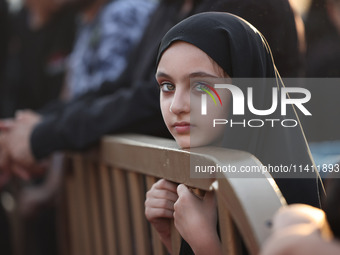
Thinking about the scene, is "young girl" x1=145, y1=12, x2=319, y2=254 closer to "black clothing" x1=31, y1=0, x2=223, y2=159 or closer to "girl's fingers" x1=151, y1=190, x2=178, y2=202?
"girl's fingers" x1=151, y1=190, x2=178, y2=202

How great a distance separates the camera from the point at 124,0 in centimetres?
233

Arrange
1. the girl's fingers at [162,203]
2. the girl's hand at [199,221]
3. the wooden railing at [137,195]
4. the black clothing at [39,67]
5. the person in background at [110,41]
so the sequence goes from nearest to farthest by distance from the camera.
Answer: the wooden railing at [137,195] → the girl's hand at [199,221] → the girl's fingers at [162,203] → the person in background at [110,41] → the black clothing at [39,67]

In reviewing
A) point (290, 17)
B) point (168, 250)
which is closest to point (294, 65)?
point (290, 17)

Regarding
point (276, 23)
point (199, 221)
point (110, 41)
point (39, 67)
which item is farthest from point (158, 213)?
point (39, 67)

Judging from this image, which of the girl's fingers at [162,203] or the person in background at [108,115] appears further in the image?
the person in background at [108,115]

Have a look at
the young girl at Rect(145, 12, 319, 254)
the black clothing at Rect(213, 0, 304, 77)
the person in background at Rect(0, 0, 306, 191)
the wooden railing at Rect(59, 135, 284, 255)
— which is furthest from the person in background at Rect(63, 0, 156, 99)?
the young girl at Rect(145, 12, 319, 254)

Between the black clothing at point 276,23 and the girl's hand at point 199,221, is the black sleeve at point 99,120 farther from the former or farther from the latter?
the girl's hand at point 199,221

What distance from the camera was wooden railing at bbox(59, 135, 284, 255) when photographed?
34.2 inches

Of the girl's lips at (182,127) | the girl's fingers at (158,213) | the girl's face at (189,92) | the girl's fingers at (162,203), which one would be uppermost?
the girl's face at (189,92)

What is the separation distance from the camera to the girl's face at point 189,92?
40.6 inches

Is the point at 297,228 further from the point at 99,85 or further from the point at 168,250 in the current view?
the point at 99,85

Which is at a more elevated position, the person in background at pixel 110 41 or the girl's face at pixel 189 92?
the person in background at pixel 110 41

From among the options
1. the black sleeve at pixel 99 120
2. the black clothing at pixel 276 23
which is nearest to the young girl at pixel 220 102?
the black clothing at pixel 276 23

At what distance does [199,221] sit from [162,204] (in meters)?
0.17
